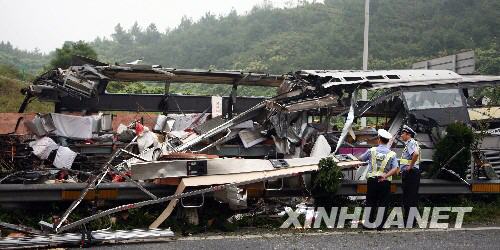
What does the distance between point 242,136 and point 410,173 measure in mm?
3055

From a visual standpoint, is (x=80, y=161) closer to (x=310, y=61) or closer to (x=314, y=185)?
(x=314, y=185)

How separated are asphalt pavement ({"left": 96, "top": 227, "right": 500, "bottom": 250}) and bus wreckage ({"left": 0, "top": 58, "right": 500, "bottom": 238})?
0.69 metres

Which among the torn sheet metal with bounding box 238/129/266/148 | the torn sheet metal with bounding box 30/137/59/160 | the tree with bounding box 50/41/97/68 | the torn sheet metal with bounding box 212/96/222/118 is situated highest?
the tree with bounding box 50/41/97/68

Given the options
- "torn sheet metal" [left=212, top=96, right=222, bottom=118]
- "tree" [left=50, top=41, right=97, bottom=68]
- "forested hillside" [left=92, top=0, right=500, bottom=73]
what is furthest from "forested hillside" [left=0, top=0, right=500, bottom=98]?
"torn sheet metal" [left=212, top=96, right=222, bottom=118]

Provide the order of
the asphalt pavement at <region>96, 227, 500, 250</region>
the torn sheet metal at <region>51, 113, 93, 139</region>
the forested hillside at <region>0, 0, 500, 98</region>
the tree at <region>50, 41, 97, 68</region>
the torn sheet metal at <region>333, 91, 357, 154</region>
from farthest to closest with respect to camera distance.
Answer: the forested hillside at <region>0, 0, 500, 98</region>, the tree at <region>50, 41, 97, 68</region>, the torn sheet metal at <region>51, 113, 93, 139</region>, the torn sheet metal at <region>333, 91, 357, 154</region>, the asphalt pavement at <region>96, 227, 500, 250</region>

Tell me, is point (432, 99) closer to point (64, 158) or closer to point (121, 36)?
point (64, 158)

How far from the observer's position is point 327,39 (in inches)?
2013

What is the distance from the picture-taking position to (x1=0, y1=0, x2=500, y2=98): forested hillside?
147 feet

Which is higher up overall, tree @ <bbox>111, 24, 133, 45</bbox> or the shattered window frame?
tree @ <bbox>111, 24, 133, 45</bbox>

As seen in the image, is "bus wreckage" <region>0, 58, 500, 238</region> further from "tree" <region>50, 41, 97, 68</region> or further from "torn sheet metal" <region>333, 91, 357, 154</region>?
"tree" <region>50, 41, 97, 68</region>

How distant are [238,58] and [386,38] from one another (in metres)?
17.0

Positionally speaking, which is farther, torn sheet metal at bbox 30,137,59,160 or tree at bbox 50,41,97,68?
tree at bbox 50,41,97,68

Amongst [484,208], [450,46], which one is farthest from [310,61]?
[484,208]

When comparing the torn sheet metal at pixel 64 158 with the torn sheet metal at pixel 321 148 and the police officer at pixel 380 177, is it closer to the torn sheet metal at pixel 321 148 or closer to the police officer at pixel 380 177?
the torn sheet metal at pixel 321 148
